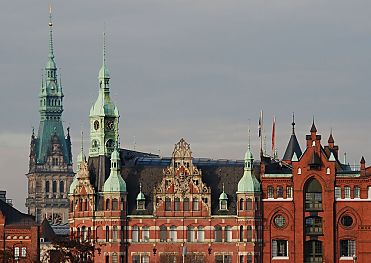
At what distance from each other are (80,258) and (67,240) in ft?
12.6

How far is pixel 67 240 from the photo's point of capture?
652 ft

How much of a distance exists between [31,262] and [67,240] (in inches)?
176

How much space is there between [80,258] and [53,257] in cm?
304

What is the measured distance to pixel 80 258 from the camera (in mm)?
195625

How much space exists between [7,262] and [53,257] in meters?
4.71

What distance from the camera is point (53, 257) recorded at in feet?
646

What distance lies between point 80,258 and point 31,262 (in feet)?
21.4

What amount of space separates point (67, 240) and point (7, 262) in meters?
6.74

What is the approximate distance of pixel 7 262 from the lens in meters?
196
